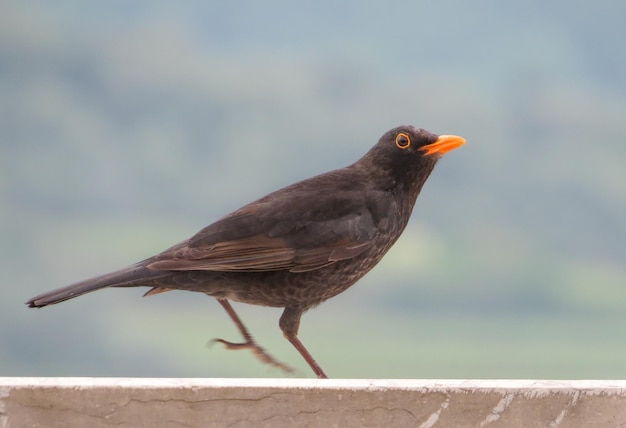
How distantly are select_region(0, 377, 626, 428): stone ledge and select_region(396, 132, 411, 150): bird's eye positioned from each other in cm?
96

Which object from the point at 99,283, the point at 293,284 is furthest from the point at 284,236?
the point at 99,283

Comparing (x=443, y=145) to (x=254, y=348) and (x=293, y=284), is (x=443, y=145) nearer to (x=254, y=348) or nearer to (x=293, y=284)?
(x=293, y=284)

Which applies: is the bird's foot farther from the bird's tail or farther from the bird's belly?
the bird's tail

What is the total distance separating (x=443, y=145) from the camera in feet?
10.4

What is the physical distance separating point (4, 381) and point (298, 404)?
2.78ft

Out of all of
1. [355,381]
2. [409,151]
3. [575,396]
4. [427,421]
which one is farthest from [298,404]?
[409,151]

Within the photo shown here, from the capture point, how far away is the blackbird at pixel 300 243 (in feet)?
9.73

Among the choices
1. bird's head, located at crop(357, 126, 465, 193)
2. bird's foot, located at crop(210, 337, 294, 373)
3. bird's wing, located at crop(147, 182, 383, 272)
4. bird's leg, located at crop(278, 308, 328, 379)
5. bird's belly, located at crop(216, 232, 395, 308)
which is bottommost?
bird's foot, located at crop(210, 337, 294, 373)

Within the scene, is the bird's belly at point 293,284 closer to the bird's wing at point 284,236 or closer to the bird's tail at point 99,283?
the bird's wing at point 284,236

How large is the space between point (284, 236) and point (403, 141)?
0.58 metres

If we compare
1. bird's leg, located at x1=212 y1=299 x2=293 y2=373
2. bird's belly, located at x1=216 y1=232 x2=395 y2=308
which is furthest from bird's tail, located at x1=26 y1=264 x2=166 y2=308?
bird's leg, located at x1=212 y1=299 x2=293 y2=373

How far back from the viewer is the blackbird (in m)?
2.96

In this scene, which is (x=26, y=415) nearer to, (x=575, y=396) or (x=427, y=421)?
(x=427, y=421)

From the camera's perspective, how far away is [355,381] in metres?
2.56
